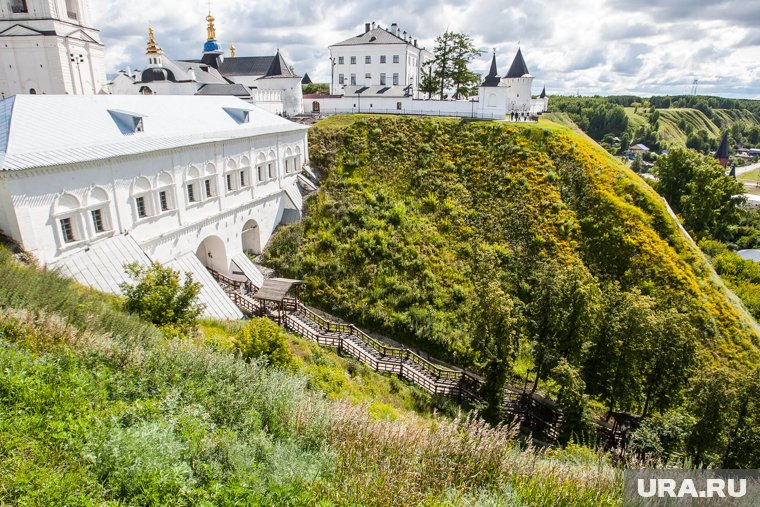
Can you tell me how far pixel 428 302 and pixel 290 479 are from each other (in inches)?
737

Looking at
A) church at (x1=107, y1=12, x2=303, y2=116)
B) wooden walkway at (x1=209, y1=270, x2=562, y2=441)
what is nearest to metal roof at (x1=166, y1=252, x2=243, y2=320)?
wooden walkway at (x1=209, y1=270, x2=562, y2=441)

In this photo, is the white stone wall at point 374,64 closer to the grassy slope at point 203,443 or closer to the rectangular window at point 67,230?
the rectangular window at point 67,230

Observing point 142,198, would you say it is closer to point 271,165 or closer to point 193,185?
point 193,185

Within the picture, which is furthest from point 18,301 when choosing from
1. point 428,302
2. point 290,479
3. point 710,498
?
point 428,302

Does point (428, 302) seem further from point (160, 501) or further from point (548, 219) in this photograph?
point (160, 501)

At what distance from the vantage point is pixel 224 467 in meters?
6.36

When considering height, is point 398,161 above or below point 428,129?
below

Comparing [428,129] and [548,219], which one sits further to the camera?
[428,129]

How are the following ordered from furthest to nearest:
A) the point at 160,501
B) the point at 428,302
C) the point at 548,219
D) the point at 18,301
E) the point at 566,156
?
the point at 566,156
the point at 548,219
the point at 428,302
the point at 18,301
the point at 160,501

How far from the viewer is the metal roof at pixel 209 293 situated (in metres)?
19.7

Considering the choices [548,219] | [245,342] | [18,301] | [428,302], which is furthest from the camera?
[548,219]

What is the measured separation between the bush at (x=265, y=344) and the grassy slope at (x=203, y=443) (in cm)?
303

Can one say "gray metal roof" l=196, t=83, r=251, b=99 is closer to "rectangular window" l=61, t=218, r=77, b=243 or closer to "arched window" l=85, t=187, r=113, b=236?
"arched window" l=85, t=187, r=113, b=236

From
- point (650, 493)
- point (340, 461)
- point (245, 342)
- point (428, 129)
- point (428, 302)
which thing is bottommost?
point (428, 302)
